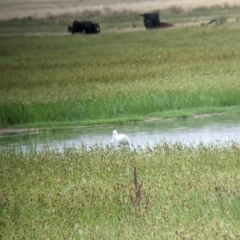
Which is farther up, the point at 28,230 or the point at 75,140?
the point at 28,230

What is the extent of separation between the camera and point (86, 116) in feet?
29.8

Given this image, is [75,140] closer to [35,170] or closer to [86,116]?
[86,116]

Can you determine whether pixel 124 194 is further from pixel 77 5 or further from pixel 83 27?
pixel 77 5

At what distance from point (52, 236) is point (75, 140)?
3.60 metres

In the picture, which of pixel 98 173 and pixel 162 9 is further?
pixel 162 9

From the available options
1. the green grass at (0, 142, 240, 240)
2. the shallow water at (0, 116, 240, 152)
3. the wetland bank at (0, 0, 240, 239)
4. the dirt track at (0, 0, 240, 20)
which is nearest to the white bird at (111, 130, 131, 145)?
the wetland bank at (0, 0, 240, 239)

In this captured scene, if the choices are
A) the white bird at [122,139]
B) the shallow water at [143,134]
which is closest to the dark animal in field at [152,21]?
the shallow water at [143,134]

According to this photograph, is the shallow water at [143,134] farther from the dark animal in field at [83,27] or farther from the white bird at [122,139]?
the dark animal in field at [83,27]

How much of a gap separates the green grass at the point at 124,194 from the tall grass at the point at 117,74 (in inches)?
64.5

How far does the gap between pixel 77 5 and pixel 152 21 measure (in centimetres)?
69

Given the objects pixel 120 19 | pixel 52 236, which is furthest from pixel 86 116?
pixel 52 236

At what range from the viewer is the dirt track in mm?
8812

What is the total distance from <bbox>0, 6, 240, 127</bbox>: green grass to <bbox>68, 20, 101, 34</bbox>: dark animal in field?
0.23ft

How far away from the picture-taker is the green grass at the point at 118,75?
885 centimetres
